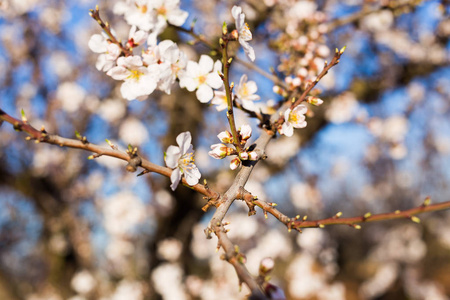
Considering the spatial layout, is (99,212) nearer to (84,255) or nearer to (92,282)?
(84,255)

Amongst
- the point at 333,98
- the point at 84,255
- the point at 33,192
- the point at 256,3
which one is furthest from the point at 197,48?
the point at 84,255

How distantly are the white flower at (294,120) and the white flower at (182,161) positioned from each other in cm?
36

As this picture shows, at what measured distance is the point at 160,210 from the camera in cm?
450

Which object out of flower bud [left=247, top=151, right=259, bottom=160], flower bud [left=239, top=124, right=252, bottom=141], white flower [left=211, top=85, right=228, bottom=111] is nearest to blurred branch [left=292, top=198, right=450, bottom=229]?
flower bud [left=247, top=151, right=259, bottom=160]

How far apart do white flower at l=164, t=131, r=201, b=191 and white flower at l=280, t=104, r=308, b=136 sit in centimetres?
36

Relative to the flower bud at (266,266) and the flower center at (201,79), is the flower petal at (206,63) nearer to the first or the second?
the flower center at (201,79)

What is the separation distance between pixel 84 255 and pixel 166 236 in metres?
1.74

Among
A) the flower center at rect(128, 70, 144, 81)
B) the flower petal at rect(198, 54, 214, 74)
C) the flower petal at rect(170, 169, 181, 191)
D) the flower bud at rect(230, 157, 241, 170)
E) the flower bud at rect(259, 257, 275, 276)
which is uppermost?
the flower petal at rect(198, 54, 214, 74)

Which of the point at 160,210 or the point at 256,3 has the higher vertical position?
the point at 256,3

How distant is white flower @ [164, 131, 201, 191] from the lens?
3.34ft

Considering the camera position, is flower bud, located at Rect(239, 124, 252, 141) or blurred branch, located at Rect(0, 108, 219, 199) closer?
blurred branch, located at Rect(0, 108, 219, 199)

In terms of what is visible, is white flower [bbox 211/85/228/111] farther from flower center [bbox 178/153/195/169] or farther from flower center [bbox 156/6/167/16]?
flower center [bbox 156/6/167/16]

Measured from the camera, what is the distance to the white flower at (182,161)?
3.34ft

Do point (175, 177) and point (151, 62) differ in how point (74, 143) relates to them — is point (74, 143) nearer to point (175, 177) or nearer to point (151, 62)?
point (175, 177)
